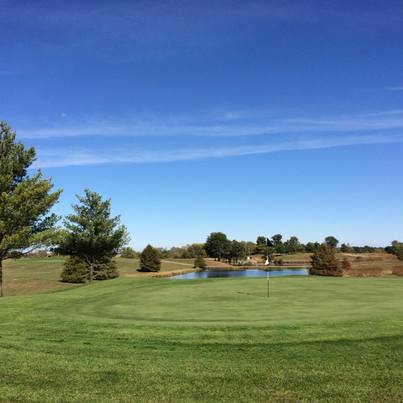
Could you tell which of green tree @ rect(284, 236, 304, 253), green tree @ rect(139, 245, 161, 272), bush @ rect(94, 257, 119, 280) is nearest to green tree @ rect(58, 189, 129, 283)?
bush @ rect(94, 257, 119, 280)

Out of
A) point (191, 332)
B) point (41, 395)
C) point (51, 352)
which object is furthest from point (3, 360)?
point (191, 332)

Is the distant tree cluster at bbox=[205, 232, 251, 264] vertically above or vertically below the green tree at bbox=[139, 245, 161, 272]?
above

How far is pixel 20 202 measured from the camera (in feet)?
91.9

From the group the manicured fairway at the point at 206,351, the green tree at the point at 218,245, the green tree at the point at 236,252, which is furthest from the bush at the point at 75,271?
the green tree at the point at 218,245

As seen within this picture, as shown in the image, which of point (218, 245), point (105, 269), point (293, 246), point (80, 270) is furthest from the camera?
point (293, 246)

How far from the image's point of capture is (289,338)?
10281 mm

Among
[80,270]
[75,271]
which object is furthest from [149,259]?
[80,270]

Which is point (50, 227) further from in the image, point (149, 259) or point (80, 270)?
point (149, 259)

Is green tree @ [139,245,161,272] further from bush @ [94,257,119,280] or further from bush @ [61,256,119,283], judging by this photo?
bush @ [94,257,119,280]

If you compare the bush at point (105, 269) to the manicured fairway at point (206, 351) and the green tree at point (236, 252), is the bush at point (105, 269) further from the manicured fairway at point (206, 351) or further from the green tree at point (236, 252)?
the green tree at point (236, 252)

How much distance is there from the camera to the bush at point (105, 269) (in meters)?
55.0

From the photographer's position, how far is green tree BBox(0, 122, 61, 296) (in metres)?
27.8

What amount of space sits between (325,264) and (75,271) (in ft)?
99.6

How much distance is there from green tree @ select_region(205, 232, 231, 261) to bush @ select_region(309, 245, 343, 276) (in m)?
112
